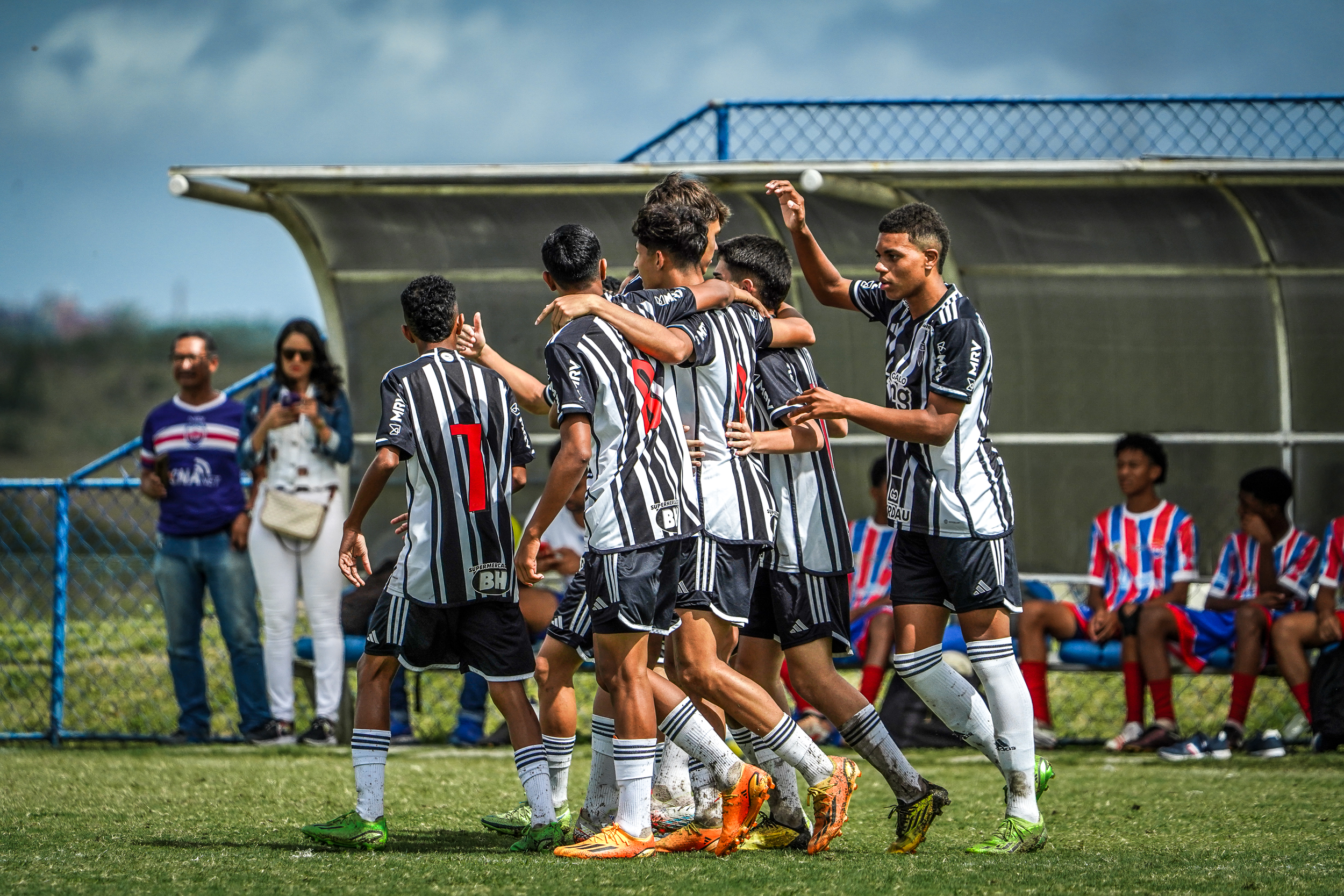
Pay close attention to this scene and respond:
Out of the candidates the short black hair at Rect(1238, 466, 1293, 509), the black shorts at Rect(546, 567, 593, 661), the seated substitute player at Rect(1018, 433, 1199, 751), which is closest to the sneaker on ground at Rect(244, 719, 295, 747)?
the black shorts at Rect(546, 567, 593, 661)

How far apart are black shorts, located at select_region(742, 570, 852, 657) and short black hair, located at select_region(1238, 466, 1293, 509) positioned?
4.14 m

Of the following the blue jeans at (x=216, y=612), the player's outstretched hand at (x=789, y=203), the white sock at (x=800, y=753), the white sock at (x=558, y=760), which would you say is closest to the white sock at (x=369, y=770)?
the white sock at (x=558, y=760)

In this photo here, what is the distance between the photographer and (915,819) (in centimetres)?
447

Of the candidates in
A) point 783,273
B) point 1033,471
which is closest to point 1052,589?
point 1033,471

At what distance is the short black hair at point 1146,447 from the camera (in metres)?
8.13

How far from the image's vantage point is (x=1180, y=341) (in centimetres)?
877

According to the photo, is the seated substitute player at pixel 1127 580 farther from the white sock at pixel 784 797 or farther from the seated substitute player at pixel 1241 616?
the white sock at pixel 784 797

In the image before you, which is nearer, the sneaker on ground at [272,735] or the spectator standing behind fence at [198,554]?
the sneaker on ground at [272,735]

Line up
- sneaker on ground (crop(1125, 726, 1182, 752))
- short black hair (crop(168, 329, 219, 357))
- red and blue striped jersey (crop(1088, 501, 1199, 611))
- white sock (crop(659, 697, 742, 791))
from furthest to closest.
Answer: short black hair (crop(168, 329, 219, 357)) < red and blue striped jersey (crop(1088, 501, 1199, 611)) < sneaker on ground (crop(1125, 726, 1182, 752)) < white sock (crop(659, 697, 742, 791))

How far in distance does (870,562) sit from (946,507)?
3835mm

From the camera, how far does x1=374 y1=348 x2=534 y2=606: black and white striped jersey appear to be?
15.6 ft

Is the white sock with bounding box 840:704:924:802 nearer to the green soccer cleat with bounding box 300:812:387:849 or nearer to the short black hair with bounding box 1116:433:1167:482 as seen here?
the green soccer cleat with bounding box 300:812:387:849

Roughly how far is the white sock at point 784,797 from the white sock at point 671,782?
1.18 feet

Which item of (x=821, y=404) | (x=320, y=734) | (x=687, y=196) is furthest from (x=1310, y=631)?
(x=320, y=734)
